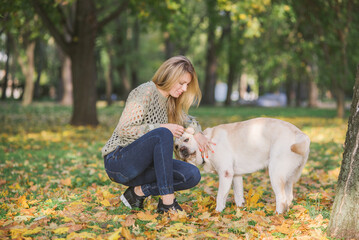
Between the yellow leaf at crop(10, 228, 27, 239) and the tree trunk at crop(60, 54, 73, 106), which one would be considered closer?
the yellow leaf at crop(10, 228, 27, 239)

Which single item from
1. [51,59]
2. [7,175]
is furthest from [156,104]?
[51,59]

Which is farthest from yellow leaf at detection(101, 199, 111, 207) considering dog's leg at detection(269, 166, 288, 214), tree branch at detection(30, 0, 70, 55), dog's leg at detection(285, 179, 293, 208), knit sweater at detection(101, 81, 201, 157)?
tree branch at detection(30, 0, 70, 55)

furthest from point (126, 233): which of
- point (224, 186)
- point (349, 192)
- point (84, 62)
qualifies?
point (84, 62)

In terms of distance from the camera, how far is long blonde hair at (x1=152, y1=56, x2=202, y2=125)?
3.75 m

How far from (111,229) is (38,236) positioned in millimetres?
611

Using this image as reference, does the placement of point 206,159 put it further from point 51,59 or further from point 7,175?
point 51,59

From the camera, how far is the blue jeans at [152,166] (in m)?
3.59

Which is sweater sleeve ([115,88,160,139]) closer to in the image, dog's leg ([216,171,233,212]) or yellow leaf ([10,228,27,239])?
dog's leg ([216,171,233,212])

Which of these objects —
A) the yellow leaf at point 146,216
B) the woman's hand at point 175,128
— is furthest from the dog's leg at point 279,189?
the yellow leaf at point 146,216

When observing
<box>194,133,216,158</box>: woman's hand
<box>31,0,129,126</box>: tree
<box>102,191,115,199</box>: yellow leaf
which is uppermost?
<box>31,0,129,126</box>: tree

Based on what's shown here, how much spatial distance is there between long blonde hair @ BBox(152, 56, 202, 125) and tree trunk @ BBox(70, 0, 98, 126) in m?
9.03

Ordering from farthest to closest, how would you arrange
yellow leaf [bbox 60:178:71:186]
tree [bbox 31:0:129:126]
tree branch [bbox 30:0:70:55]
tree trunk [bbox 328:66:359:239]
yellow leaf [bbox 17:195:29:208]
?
tree [bbox 31:0:129:126] < tree branch [bbox 30:0:70:55] < yellow leaf [bbox 60:178:71:186] < yellow leaf [bbox 17:195:29:208] < tree trunk [bbox 328:66:359:239]

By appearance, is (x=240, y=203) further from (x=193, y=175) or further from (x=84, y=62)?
(x=84, y=62)

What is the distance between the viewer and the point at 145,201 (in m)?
4.37
